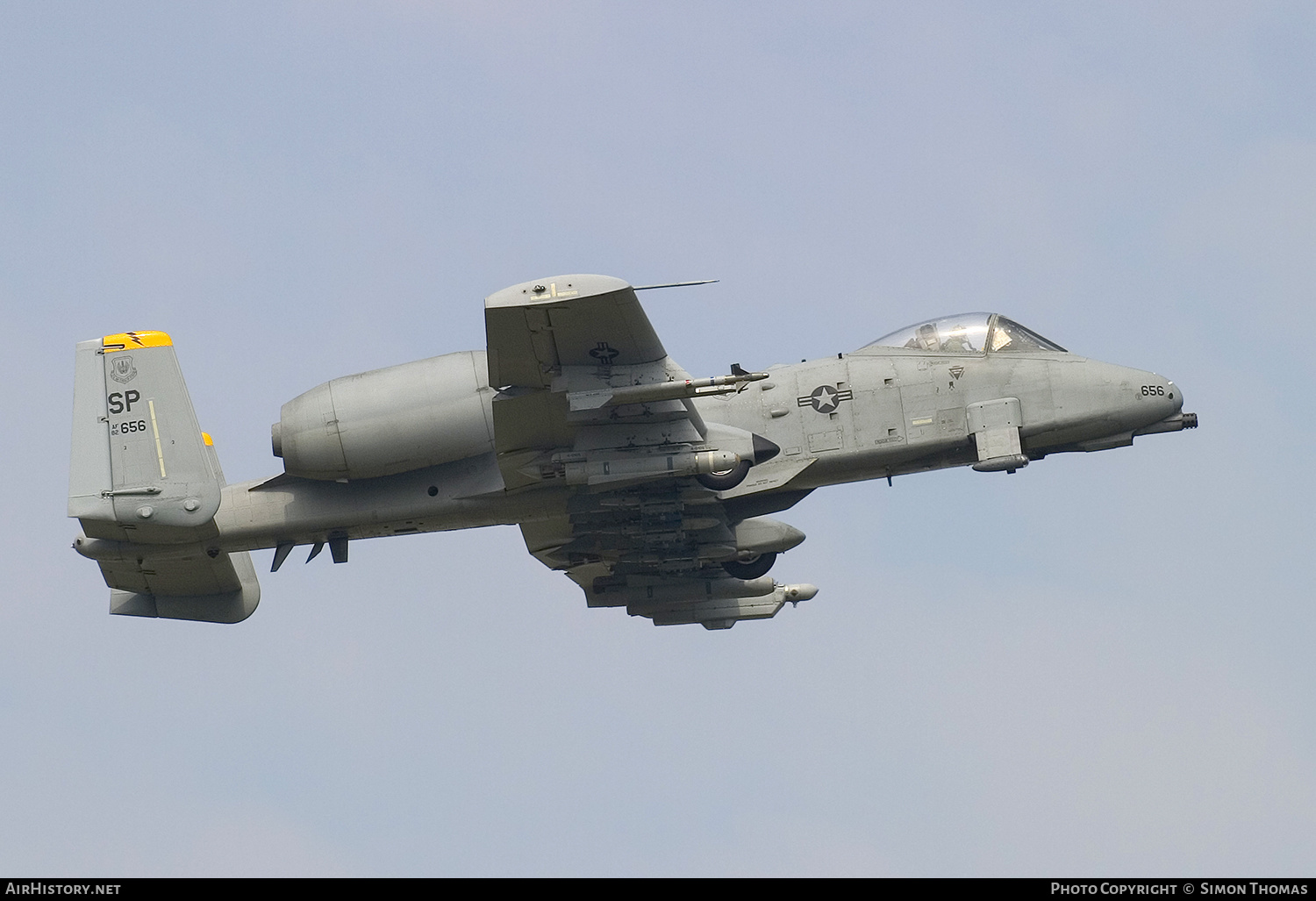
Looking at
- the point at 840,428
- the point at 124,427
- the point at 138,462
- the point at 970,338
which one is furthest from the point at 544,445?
the point at 970,338

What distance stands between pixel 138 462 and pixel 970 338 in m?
13.2

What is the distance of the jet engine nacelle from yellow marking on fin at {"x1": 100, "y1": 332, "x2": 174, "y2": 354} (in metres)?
2.76

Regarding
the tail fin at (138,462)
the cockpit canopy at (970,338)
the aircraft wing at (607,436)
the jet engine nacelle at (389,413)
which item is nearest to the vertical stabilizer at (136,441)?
the tail fin at (138,462)

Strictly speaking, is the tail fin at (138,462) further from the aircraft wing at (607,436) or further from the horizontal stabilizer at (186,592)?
the aircraft wing at (607,436)

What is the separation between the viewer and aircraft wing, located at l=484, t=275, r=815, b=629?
2336 centimetres

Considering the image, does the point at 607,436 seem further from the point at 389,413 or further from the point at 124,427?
the point at 124,427

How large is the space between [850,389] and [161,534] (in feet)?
36.0

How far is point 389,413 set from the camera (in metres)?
25.3

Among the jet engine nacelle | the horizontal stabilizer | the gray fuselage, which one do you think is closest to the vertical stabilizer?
the gray fuselage

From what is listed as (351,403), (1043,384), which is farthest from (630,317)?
(1043,384)

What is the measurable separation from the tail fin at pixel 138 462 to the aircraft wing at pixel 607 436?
16.3 feet

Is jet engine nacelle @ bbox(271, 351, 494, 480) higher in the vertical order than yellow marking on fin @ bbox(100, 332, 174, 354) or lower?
lower

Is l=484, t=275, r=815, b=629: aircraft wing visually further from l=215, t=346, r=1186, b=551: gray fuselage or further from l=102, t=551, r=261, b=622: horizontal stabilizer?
l=102, t=551, r=261, b=622: horizontal stabilizer

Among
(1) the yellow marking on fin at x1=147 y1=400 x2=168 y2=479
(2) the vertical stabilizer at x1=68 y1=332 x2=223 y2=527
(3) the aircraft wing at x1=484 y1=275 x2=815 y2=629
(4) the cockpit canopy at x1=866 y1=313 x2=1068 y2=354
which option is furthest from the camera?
(4) the cockpit canopy at x1=866 y1=313 x2=1068 y2=354
